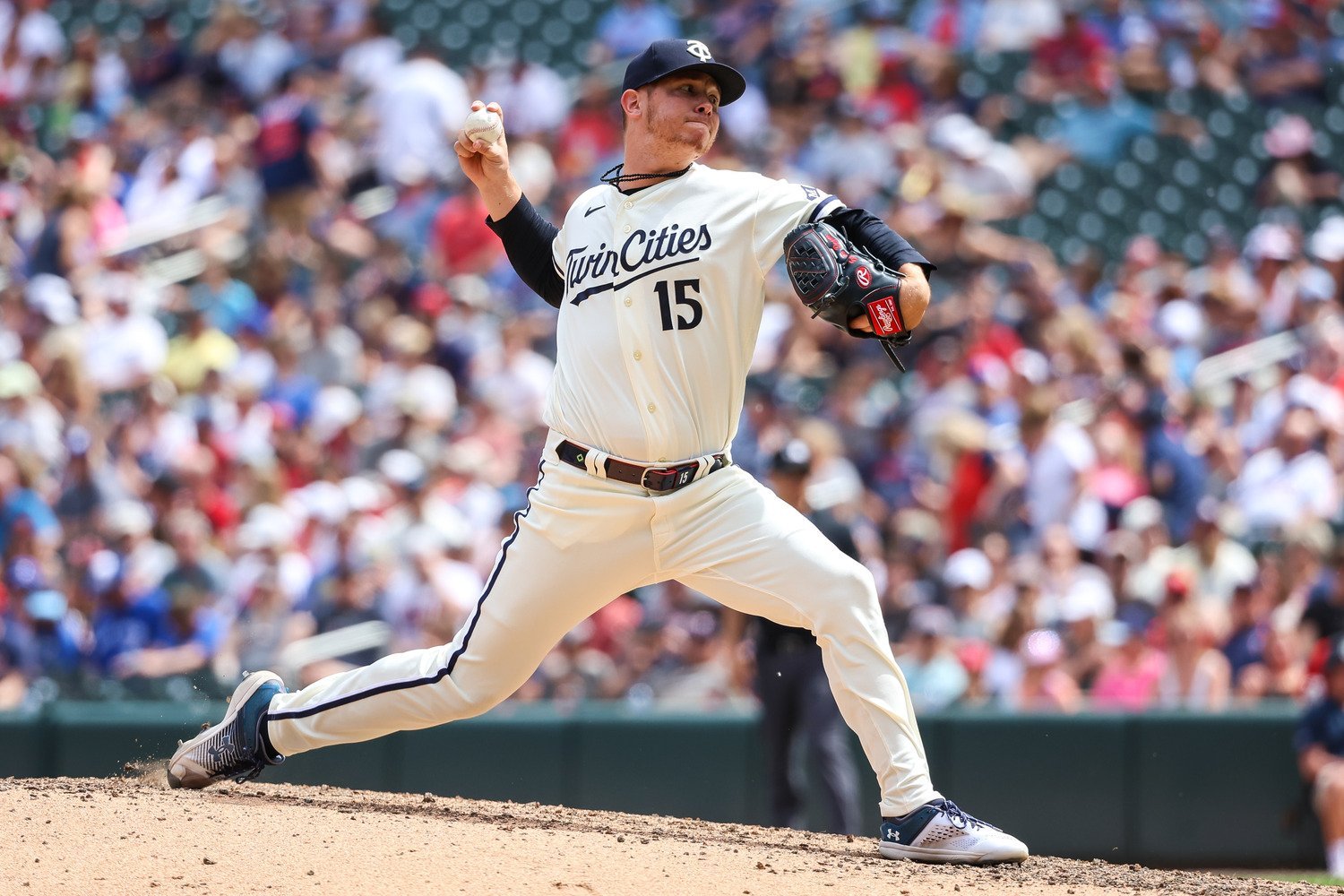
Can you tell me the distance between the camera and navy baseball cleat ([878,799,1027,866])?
161 inches

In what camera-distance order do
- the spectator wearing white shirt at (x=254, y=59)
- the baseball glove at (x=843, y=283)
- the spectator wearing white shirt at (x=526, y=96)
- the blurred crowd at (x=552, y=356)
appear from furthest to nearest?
the spectator wearing white shirt at (x=254, y=59)
the spectator wearing white shirt at (x=526, y=96)
the blurred crowd at (x=552, y=356)
the baseball glove at (x=843, y=283)

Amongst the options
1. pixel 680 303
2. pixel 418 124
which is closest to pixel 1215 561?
pixel 680 303

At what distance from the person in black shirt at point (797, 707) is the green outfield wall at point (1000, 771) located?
2.20 ft

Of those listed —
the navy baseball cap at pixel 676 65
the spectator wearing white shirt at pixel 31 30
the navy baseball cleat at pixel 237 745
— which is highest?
the spectator wearing white shirt at pixel 31 30

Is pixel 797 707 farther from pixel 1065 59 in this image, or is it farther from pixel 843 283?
pixel 1065 59

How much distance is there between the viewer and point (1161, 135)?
468 inches

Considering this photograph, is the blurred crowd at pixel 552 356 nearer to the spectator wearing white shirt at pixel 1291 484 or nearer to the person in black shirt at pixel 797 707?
the spectator wearing white shirt at pixel 1291 484

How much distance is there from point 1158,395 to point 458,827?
19.1 ft

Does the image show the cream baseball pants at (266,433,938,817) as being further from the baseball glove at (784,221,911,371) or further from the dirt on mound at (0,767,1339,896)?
the baseball glove at (784,221,911,371)

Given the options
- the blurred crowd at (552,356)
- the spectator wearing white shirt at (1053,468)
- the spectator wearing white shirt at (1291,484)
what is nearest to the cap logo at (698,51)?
the blurred crowd at (552,356)

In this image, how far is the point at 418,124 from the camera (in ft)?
38.4

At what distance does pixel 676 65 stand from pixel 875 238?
606 millimetres

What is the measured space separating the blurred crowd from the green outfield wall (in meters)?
0.21

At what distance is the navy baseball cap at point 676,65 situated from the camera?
13.6 feet
